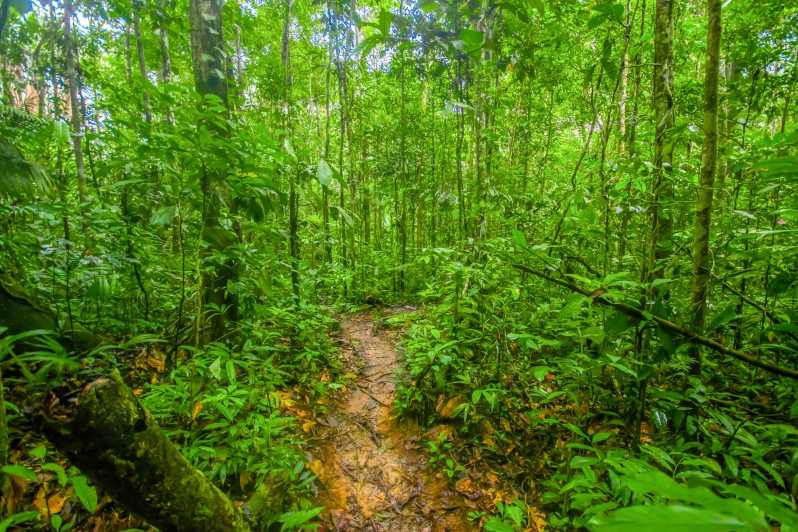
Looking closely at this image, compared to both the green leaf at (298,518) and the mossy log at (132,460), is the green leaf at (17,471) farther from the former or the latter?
the green leaf at (298,518)

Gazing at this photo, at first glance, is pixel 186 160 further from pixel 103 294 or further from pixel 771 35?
pixel 771 35

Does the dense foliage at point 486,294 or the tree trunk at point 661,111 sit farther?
the tree trunk at point 661,111

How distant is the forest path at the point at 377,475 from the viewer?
8.89ft

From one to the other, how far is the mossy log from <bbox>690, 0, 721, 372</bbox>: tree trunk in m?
2.91

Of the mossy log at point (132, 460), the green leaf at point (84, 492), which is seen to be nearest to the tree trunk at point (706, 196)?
the mossy log at point (132, 460)

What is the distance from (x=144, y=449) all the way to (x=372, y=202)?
34.5ft

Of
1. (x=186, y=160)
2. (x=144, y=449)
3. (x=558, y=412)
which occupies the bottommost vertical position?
(x=558, y=412)

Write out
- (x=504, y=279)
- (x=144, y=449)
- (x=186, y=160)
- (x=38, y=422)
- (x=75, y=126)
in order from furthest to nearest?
(x=75, y=126) → (x=504, y=279) → (x=186, y=160) → (x=144, y=449) → (x=38, y=422)

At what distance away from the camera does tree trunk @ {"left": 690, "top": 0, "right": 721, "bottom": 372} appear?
2340mm

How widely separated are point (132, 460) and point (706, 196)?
3343 mm

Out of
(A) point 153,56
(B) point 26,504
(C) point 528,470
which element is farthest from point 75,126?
(C) point 528,470

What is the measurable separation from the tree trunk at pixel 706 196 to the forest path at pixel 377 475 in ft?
7.29

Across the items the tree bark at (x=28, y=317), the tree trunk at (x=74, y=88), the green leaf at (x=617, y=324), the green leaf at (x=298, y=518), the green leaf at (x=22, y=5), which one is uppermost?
the tree trunk at (x=74, y=88)

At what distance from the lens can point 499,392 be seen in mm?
3227
